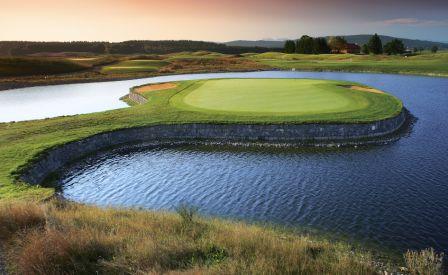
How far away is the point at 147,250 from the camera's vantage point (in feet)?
29.5

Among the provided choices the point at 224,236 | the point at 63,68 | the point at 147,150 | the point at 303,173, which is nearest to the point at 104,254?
the point at 224,236

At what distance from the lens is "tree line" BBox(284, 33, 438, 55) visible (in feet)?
437

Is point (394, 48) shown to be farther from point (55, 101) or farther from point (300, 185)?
point (300, 185)

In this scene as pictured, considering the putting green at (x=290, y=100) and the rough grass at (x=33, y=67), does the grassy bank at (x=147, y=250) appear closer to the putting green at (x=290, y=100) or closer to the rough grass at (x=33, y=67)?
the putting green at (x=290, y=100)

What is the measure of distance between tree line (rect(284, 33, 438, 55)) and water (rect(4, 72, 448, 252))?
379 ft

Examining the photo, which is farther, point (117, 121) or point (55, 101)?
point (55, 101)

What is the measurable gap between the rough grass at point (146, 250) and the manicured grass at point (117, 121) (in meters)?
11.2

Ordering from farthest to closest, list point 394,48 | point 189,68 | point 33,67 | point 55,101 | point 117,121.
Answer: point 394,48 < point 189,68 < point 33,67 < point 55,101 < point 117,121

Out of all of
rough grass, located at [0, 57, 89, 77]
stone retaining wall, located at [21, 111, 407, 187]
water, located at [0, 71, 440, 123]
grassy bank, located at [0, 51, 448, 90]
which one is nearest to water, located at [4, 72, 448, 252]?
stone retaining wall, located at [21, 111, 407, 187]

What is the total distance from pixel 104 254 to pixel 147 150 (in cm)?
1948

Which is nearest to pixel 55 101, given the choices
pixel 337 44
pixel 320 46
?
pixel 320 46

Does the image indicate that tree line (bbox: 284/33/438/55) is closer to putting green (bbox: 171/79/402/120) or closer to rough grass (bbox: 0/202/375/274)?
putting green (bbox: 171/79/402/120)

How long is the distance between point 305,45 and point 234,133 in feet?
412

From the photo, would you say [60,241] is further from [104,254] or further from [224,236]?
[224,236]
